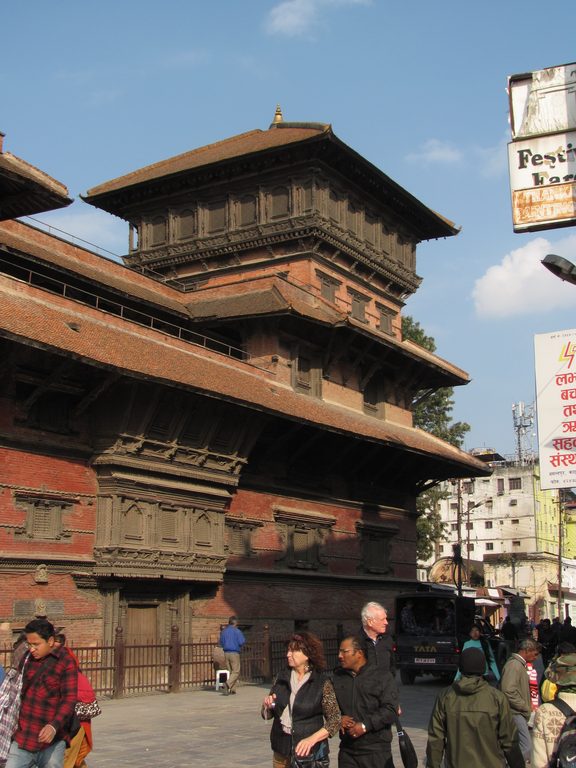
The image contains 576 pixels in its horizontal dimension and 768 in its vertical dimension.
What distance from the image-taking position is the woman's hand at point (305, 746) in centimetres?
661

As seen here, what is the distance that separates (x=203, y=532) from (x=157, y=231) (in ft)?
54.4

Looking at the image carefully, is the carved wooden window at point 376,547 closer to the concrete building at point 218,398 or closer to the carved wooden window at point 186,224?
the concrete building at point 218,398

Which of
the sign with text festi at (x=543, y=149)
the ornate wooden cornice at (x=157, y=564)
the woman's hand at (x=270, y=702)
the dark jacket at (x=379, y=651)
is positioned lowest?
the woman's hand at (x=270, y=702)

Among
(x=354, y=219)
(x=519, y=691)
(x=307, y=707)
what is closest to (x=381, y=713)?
(x=307, y=707)

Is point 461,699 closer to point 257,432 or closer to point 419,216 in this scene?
point 257,432

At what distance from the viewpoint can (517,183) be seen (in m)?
11.5

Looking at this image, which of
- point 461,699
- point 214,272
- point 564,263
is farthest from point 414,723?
point 214,272

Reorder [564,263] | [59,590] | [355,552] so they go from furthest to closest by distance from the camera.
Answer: [355,552]
[59,590]
[564,263]

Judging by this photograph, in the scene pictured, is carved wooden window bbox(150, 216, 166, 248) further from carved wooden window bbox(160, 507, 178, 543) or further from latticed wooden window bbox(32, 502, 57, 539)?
latticed wooden window bbox(32, 502, 57, 539)

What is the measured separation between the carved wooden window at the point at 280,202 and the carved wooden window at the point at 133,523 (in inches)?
622

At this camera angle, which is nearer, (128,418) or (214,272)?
(128,418)

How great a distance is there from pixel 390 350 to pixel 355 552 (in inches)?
272

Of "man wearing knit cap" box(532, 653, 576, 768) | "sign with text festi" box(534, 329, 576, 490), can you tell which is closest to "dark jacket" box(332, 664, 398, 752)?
"man wearing knit cap" box(532, 653, 576, 768)

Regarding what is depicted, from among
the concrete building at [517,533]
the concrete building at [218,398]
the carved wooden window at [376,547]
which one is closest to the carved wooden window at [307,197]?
the concrete building at [218,398]
